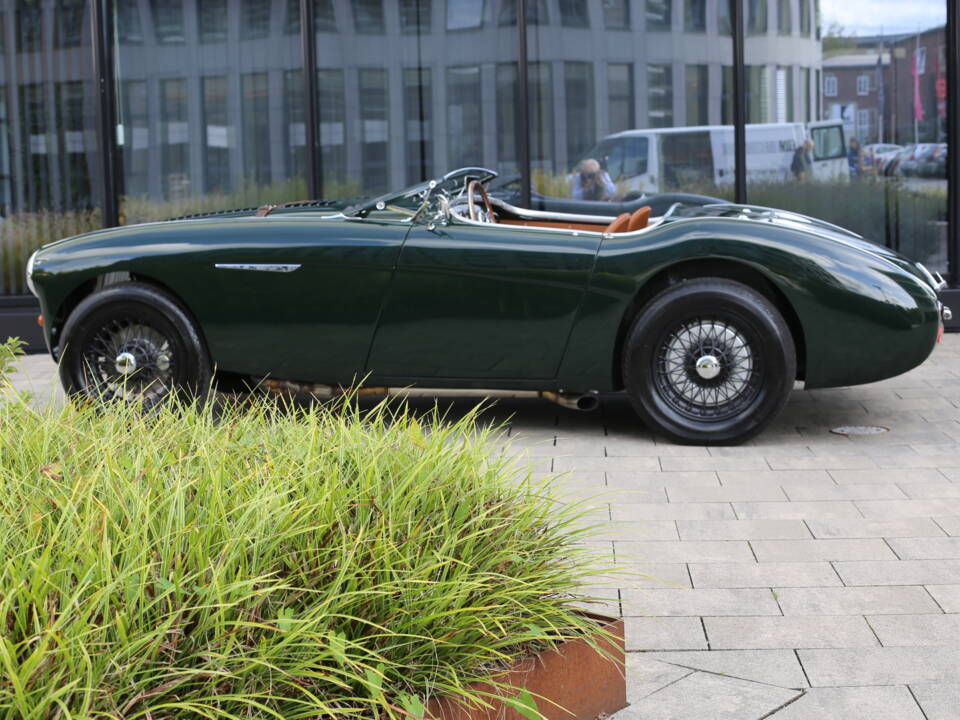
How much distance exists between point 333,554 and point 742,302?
3.77 m

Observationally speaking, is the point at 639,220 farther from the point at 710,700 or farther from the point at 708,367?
the point at 710,700

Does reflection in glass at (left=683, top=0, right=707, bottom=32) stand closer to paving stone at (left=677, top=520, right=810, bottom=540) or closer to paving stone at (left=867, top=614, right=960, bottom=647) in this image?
paving stone at (left=677, top=520, right=810, bottom=540)

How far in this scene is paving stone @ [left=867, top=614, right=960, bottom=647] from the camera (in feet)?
12.9

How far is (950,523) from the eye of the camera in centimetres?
526

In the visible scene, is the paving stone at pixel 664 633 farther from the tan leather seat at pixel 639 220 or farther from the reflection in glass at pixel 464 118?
the reflection in glass at pixel 464 118

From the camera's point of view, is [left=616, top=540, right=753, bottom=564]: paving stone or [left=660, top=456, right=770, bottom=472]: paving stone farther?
[left=660, top=456, right=770, bottom=472]: paving stone

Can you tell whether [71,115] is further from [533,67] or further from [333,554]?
[333,554]

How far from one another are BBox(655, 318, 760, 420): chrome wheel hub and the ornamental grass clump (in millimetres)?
2899

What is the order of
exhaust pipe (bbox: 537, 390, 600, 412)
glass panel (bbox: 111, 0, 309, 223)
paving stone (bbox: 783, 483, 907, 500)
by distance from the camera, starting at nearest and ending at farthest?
paving stone (bbox: 783, 483, 907, 500), exhaust pipe (bbox: 537, 390, 600, 412), glass panel (bbox: 111, 0, 309, 223)

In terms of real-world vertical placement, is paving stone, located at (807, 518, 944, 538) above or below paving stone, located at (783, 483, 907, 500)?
below

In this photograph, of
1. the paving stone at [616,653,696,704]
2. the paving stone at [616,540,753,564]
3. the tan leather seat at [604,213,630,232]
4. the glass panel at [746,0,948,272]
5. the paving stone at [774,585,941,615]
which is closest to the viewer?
the paving stone at [616,653,696,704]

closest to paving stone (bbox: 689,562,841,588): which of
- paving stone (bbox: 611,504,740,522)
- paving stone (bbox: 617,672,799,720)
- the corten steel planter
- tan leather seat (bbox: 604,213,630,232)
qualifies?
paving stone (bbox: 611,504,740,522)

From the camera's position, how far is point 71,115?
11453 millimetres

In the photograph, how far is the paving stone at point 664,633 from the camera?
12.8 feet
